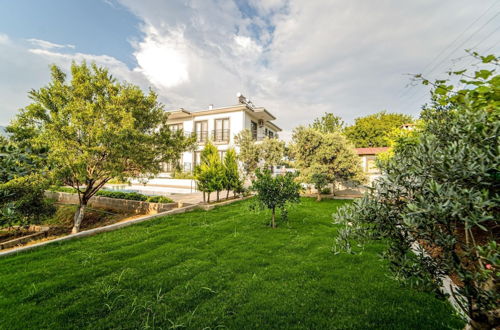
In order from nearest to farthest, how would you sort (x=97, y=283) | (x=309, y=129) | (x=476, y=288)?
(x=476, y=288) < (x=97, y=283) < (x=309, y=129)

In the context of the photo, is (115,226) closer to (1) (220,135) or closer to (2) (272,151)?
(2) (272,151)

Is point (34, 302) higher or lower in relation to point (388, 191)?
lower

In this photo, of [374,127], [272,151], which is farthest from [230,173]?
[374,127]

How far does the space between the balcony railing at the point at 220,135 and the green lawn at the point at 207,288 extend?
17.6 m

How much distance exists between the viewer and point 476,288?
5.71 feet

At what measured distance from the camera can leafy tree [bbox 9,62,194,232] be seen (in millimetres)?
7125

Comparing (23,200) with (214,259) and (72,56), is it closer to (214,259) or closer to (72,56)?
(72,56)

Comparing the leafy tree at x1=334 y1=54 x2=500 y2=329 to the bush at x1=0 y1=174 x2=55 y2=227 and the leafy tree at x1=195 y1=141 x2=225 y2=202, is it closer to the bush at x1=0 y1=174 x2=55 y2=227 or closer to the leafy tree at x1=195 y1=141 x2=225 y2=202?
the bush at x1=0 y1=174 x2=55 y2=227

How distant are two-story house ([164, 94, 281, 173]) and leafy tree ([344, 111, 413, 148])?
73.4 feet

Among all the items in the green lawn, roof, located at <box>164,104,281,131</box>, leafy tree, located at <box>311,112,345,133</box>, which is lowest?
the green lawn

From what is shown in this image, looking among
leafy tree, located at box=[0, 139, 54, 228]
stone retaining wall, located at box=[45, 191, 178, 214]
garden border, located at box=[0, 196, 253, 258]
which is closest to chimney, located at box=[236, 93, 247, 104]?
garden border, located at box=[0, 196, 253, 258]

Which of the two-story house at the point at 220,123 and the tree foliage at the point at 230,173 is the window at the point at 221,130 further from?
the tree foliage at the point at 230,173

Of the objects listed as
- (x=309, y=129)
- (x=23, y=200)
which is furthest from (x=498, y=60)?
(x=309, y=129)

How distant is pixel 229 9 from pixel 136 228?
11.5m
